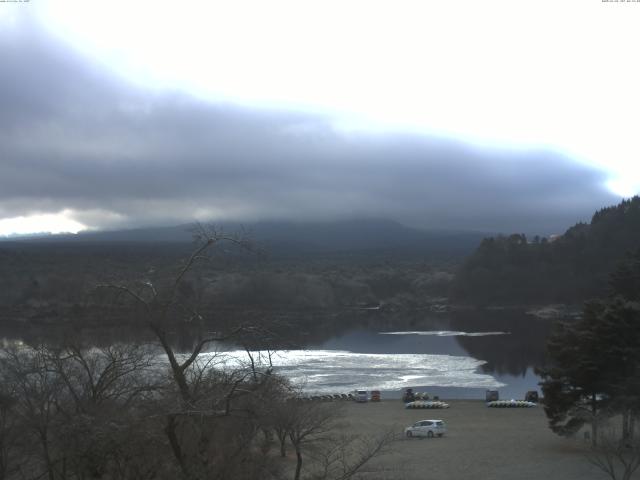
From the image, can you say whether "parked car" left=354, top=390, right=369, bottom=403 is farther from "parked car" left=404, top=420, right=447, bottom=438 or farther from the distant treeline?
the distant treeline

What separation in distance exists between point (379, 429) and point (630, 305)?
11583mm

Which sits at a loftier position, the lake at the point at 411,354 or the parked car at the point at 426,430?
the parked car at the point at 426,430

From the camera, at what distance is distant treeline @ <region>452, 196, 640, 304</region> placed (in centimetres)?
11181

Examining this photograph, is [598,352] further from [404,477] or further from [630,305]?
[404,477]

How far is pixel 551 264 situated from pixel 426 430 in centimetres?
9432

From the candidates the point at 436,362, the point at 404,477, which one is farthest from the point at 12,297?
the point at 404,477

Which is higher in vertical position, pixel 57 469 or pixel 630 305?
pixel 630 305

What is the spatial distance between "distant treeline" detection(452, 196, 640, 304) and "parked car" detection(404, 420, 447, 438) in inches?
3301

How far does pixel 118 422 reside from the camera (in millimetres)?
9695

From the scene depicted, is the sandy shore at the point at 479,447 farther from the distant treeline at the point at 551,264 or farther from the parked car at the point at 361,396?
the distant treeline at the point at 551,264

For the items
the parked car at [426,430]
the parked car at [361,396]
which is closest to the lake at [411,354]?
the parked car at [361,396]

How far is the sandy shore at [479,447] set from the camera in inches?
838

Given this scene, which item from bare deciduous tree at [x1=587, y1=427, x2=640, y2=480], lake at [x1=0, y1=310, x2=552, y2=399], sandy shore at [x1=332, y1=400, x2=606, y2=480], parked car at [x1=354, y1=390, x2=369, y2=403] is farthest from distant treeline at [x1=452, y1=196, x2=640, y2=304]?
bare deciduous tree at [x1=587, y1=427, x2=640, y2=480]

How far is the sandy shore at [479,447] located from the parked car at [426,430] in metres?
0.46
